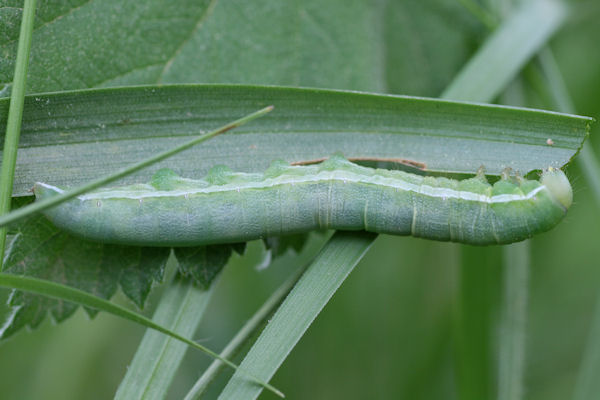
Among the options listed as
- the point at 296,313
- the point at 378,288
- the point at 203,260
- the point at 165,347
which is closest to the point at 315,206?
the point at 296,313

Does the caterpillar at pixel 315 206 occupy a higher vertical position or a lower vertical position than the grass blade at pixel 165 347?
higher

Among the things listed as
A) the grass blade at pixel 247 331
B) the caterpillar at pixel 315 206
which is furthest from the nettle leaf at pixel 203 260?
the grass blade at pixel 247 331

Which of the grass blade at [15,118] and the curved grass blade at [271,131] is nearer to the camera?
the grass blade at [15,118]

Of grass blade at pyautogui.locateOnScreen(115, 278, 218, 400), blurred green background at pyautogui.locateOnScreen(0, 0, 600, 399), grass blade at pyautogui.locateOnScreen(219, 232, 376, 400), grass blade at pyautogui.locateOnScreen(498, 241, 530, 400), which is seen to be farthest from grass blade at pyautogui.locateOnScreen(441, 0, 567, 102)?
grass blade at pyautogui.locateOnScreen(115, 278, 218, 400)

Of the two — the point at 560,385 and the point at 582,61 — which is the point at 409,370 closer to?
the point at 560,385

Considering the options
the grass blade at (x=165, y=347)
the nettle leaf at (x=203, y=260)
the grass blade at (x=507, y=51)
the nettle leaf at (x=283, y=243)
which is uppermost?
the grass blade at (x=507, y=51)

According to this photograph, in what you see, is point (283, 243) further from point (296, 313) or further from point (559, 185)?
point (559, 185)

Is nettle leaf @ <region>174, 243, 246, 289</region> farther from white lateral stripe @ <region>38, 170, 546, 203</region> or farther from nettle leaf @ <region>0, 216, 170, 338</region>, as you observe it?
white lateral stripe @ <region>38, 170, 546, 203</region>

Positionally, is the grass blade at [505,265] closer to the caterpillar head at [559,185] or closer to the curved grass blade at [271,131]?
the curved grass blade at [271,131]
